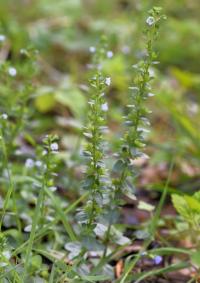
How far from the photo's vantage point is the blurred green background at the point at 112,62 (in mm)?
2945

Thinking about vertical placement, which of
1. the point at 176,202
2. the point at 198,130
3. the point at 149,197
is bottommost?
the point at 149,197

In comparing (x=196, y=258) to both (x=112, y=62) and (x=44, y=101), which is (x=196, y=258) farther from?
(x=112, y=62)

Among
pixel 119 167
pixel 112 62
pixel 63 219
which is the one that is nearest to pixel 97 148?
pixel 119 167

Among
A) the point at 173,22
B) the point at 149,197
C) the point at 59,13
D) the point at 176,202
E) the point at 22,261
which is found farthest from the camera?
the point at 59,13

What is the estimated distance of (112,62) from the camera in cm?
346

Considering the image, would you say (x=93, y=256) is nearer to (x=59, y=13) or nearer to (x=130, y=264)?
(x=130, y=264)

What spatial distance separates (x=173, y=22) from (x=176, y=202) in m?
2.12

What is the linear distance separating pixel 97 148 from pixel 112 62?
5.52 feet

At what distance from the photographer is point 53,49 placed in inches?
158

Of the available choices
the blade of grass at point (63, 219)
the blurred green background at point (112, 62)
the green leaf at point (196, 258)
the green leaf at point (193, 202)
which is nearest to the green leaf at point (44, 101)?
the blurred green background at point (112, 62)

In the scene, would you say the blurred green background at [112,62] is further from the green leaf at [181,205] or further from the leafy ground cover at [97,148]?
the green leaf at [181,205]

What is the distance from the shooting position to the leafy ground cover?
6.12 feet

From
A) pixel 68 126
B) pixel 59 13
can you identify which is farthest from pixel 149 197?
pixel 59 13

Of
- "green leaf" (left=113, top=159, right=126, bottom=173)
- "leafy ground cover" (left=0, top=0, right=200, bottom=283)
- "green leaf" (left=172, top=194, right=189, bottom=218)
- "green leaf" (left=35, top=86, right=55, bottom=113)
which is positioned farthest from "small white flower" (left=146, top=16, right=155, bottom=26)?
"green leaf" (left=35, top=86, right=55, bottom=113)
